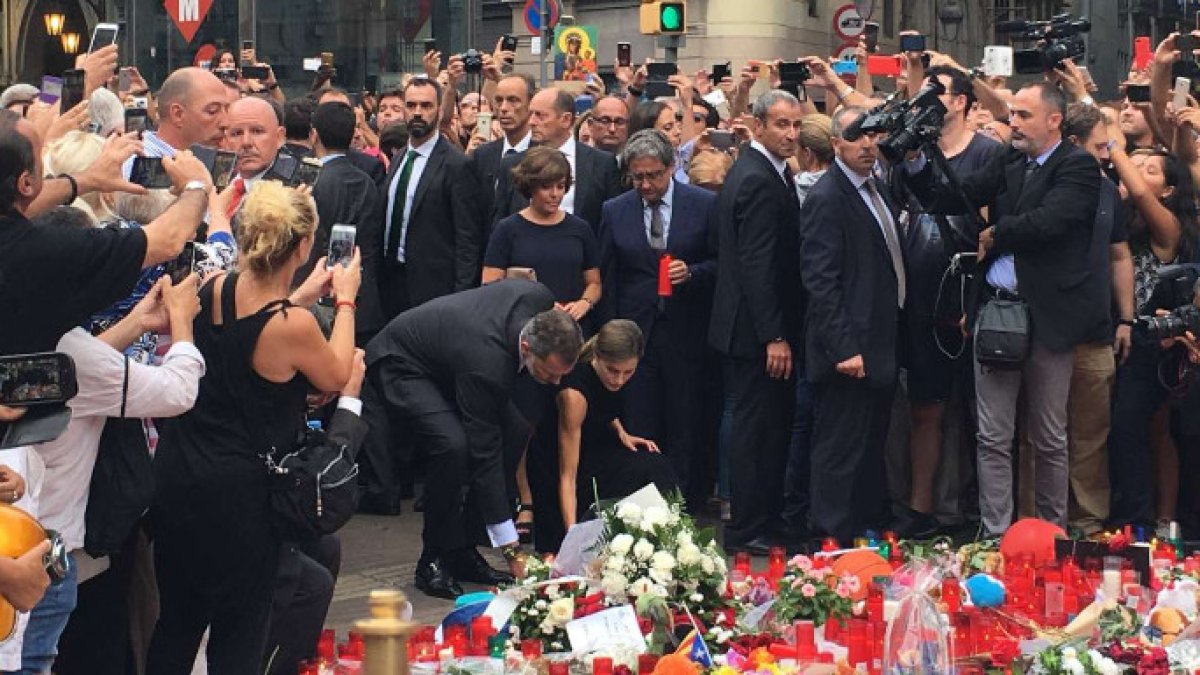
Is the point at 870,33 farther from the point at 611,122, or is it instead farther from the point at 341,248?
the point at 341,248

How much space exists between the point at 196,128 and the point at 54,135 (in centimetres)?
76

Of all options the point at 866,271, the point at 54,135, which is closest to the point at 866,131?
the point at 866,271

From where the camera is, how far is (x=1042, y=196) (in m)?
9.70

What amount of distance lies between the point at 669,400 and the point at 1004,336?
1.91 metres

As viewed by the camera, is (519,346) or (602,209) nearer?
(519,346)

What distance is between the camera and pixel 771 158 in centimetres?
1018

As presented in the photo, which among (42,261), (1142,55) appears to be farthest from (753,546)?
(1142,55)

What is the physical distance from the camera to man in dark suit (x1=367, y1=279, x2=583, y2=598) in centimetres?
855

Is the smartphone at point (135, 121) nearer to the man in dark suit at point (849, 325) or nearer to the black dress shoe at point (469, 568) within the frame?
the black dress shoe at point (469, 568)

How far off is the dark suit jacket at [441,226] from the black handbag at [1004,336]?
2.92 meters

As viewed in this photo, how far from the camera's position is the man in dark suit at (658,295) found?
10.5 m

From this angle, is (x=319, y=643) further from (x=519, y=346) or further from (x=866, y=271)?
(x=866, y=271)

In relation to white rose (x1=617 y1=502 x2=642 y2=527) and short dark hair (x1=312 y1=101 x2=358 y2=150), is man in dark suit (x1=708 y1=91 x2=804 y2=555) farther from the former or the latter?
white rose (x1=617 y1=502 x2=642 y2=527)

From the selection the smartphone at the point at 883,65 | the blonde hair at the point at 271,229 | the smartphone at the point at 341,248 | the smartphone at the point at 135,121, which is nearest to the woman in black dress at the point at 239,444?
the blonde hair at the point at 271,229
